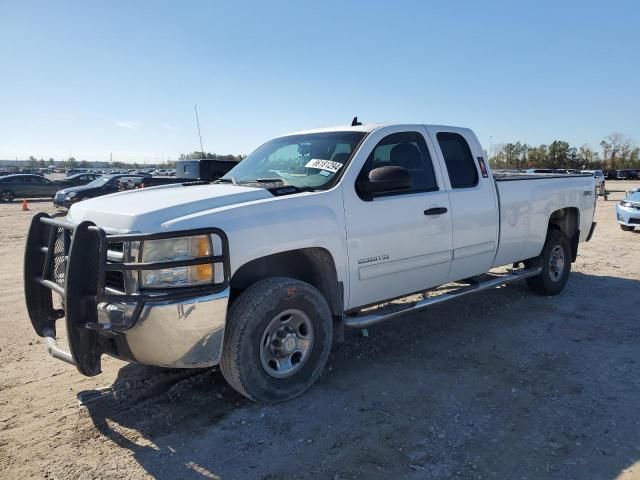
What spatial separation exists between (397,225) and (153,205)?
196 cm

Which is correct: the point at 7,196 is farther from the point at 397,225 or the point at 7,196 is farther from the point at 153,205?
the point at 397,225

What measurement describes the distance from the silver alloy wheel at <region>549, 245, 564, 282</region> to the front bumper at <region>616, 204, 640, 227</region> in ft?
25.6

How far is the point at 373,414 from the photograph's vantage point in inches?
139

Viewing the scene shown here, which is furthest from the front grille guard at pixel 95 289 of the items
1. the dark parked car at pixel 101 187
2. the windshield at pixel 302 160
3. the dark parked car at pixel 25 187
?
the dark parked car at pixel 25 187

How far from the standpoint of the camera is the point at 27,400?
149 inches

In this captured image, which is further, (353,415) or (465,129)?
(465,129)

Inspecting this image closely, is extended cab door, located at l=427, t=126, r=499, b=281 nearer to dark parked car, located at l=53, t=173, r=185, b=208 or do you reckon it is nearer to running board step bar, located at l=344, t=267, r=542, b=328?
running board step bar, located at l=344, t=267, r=542, b=328

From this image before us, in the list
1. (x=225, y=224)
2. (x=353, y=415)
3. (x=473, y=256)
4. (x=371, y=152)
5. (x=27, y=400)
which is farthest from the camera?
(x=473, y=256)

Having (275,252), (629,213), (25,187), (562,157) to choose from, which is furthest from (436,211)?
(562,157)

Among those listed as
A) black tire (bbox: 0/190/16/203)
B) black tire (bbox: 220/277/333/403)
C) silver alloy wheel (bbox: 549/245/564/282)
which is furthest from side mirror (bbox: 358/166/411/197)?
black tire (bbox: 0/190/16/203)

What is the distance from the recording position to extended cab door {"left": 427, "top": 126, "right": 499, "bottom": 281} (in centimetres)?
488

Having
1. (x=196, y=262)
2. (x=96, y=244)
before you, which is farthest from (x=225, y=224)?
(x=96, y=244)

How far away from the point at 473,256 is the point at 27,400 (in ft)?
13.3

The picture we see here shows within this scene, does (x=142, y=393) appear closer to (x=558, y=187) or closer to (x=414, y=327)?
(x=414, y=327)
